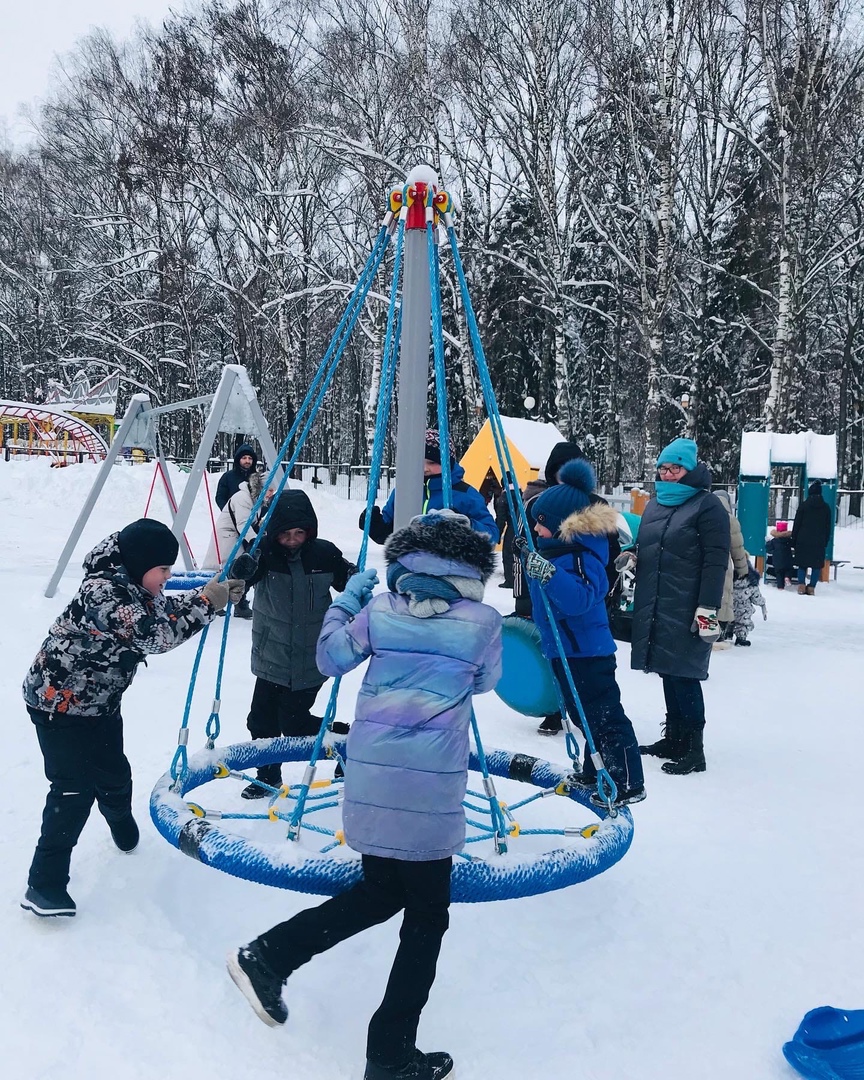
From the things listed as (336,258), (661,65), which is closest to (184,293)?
(336,258)

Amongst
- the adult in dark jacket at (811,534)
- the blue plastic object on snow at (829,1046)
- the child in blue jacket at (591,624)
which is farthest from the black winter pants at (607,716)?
the adult in dark jacket at (811,534)

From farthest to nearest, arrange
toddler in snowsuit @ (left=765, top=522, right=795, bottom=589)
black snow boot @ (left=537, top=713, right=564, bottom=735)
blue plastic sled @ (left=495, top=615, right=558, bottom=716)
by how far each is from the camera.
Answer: toddler in snowsuit @ (left=765, top=522, right=795, bottom=589) → black snow boot @ (left=537, top=713, right=564, bottom=735) → blue plastic sled @ (left=495, top=615, right=558, bottom=716)

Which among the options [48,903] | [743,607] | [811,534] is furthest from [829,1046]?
[811,534]

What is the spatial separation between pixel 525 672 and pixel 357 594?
2.51 m

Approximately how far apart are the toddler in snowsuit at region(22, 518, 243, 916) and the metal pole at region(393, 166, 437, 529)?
2.88 ft

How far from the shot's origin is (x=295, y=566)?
4059 millimetres

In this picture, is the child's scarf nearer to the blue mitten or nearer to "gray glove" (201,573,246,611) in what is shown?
the blue mitten

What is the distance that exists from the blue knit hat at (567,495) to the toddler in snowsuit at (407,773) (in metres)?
1.79

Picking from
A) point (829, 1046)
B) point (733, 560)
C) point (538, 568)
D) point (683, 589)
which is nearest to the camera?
point (829, 1046)

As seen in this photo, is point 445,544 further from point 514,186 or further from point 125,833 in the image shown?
point 514,186

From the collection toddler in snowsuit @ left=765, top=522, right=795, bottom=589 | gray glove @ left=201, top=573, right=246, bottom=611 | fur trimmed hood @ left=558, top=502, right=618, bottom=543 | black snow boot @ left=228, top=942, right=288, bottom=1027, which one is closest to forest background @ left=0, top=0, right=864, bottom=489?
toddler in snowsuit @ left=765, top=522, right=795, bottom=589

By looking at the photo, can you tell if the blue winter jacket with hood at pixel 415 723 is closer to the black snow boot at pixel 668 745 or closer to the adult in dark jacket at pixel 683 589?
the adult in dark jacket at pixel 683 589

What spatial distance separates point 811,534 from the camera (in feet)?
38.8

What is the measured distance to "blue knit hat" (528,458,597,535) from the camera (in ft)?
13.7
